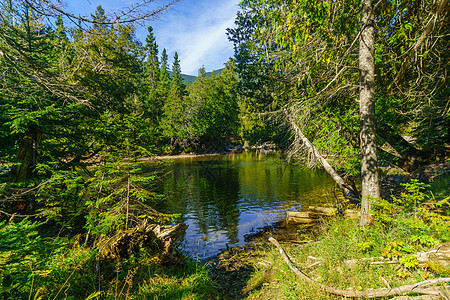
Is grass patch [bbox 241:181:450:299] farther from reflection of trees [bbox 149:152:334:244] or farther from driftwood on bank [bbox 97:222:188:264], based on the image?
reflection of trees [bbox 149:152:334:244]

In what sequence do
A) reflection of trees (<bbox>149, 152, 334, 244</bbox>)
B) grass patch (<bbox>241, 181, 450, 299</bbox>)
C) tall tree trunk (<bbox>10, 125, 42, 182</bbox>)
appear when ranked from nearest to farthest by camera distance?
grass patch (<bbox>241, 181, 450, 299</bbox>), tall tree trunk (<bbox>10, 125, 42, 182</bbox>), reflection of trees (<bbox>149, 152, 334, 244</bbox>)

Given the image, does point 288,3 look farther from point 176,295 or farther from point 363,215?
point 176,295

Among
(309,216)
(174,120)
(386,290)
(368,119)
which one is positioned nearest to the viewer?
(386,290)

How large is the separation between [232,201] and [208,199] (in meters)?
1.97

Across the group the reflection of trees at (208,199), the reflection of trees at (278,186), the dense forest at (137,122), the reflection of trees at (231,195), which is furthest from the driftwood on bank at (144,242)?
the reflection of trees at (278,186)

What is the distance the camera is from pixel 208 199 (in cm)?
1662

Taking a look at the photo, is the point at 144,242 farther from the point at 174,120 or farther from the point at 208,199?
the point at 174,120

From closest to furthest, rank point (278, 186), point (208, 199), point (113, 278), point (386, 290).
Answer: point (386, 290), point (113, 278), point (208, 199), point (278, 186)

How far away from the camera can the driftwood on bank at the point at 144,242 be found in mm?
5426

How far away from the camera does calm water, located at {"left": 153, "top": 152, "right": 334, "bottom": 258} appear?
1013cm

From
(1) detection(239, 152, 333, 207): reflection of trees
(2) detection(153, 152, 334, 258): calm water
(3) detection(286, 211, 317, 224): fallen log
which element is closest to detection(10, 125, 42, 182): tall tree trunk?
(2) detection(153, 152, 334, 258): calm water

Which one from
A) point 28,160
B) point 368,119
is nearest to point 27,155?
point 28,160

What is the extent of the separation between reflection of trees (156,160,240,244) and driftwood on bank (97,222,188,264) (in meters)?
1.75

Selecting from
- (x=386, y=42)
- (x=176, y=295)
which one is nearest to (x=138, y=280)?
(x=176, y=295)
